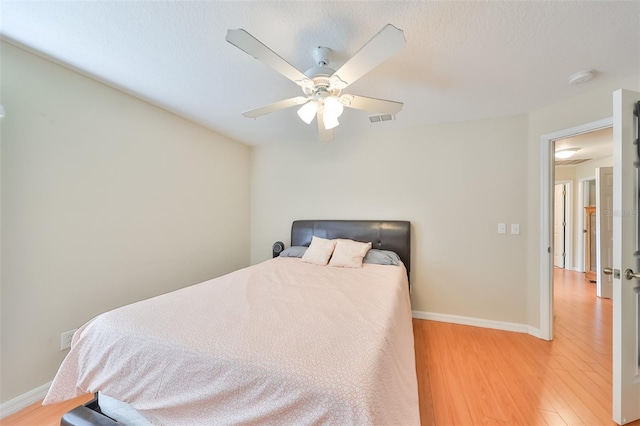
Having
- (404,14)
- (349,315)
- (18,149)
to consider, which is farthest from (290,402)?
(18,149)

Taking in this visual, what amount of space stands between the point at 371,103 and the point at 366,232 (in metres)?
1.71

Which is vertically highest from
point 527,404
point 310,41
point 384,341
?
point 310,41

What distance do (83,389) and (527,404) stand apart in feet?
8.63

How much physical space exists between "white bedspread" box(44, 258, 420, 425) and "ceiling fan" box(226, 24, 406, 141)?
4.28ft

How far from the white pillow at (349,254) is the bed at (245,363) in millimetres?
841

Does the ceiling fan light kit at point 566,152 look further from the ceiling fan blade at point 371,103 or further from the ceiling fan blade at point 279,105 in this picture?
the ceiling fan blade at point 279,105

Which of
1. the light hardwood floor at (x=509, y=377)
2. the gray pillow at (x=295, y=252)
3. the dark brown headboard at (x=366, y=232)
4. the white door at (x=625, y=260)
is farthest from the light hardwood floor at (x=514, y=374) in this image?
the gray pillow at (x=295, y=252)

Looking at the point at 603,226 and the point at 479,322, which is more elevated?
the point at 603,226

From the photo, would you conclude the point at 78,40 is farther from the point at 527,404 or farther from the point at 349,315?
the point at 527,404

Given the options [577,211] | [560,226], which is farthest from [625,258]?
[560,226]

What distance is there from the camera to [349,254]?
267 centimetres

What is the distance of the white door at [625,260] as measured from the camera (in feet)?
4.71

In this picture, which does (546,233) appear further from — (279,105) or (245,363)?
(245,363)

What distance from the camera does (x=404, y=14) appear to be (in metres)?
1.30
